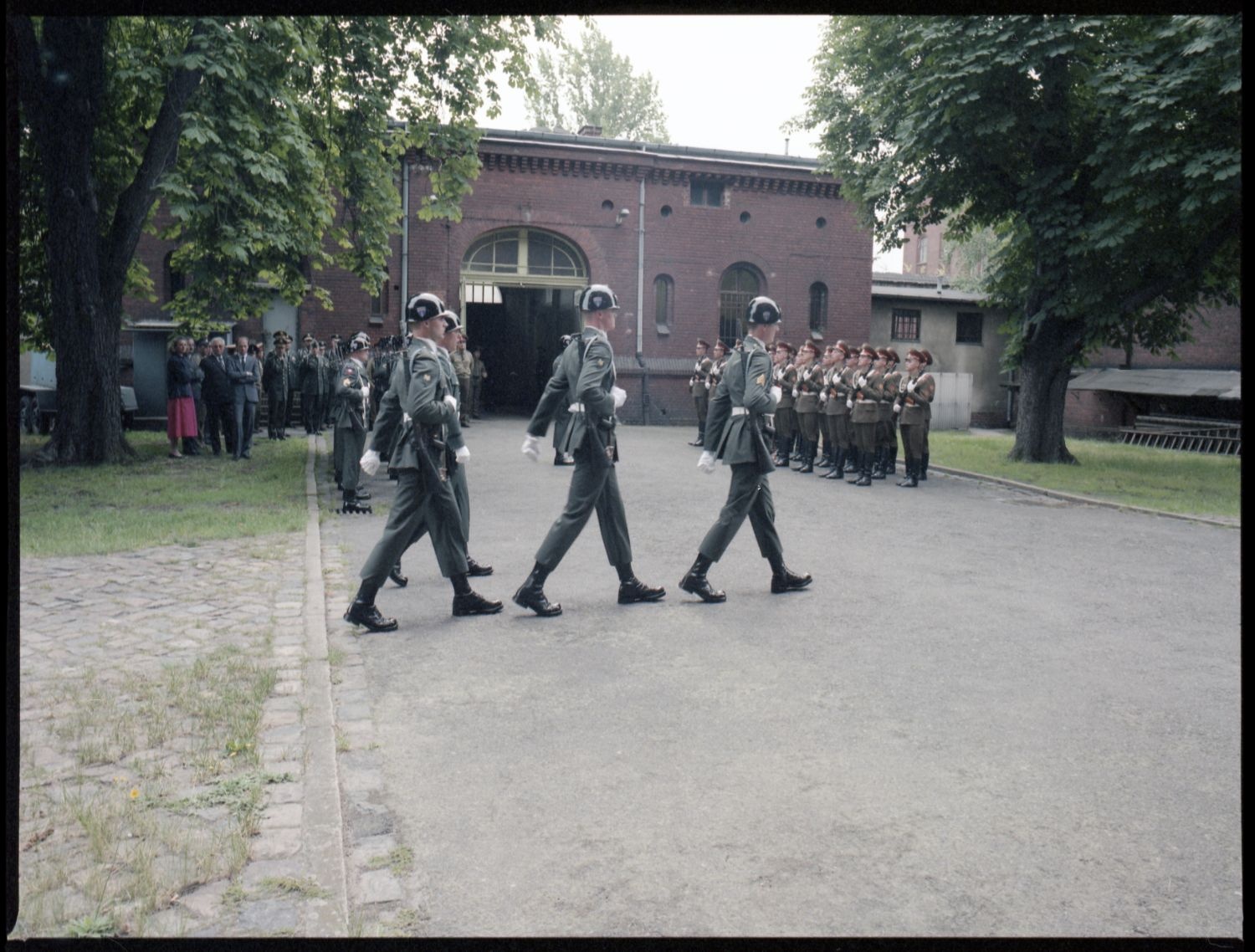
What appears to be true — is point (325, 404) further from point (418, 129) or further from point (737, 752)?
point (737, 752)

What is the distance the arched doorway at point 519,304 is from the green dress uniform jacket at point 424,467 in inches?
968

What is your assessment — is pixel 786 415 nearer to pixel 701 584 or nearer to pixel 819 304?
pixel 701 584

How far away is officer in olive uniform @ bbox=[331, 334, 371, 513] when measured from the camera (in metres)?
12.5

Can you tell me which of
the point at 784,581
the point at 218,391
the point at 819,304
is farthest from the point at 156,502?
the point at 819,304

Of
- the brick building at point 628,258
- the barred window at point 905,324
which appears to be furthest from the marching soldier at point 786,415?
the barred window at point 905,324

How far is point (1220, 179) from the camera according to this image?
15312 mm

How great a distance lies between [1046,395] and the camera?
70.2 ft

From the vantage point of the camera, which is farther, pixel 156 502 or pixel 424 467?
pixel 156 502

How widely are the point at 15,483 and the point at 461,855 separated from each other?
84.1 inches

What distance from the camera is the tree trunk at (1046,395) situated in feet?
69.8

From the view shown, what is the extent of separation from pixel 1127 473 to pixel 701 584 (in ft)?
45.6

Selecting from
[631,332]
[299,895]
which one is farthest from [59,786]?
[631,332]

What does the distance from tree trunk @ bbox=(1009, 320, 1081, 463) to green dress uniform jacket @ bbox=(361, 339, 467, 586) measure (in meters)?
16.3

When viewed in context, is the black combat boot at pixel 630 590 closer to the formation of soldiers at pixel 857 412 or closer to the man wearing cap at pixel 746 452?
the man wearing cap at pixel 746 452
